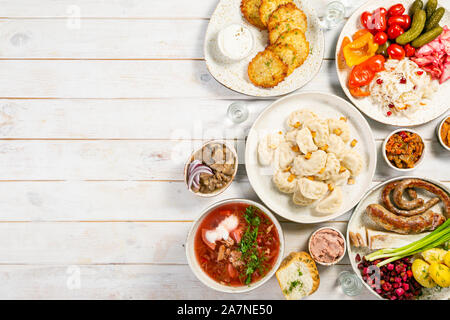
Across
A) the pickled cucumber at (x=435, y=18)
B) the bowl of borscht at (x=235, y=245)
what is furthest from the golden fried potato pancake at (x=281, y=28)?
the bowl of borscht at (x=235, y=245)

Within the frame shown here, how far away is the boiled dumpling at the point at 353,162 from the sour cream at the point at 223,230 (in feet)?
2.45

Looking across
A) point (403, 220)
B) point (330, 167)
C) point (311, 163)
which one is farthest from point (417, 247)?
point (311, 163)

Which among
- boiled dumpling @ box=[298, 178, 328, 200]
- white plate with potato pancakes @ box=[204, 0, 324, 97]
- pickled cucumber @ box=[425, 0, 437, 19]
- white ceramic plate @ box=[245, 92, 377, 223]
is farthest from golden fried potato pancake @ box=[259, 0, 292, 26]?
boiled dumpling @ box=[298, 178, 328, 200]

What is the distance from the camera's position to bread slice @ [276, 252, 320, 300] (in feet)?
7.19

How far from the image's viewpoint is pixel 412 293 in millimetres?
2197

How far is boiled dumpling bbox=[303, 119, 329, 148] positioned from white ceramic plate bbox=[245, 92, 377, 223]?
144 mm

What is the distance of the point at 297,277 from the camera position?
2.21m

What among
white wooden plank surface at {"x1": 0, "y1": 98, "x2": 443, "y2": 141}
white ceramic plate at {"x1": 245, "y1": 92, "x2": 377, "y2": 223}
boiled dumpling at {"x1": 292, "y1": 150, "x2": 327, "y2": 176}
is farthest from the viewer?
white wooden plank surface at {"x1": 0, "y1": 98, "x2": 443, "y2": 141}

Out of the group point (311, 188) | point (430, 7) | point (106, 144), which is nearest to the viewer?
point (311, 188)

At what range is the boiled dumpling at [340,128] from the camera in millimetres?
2189

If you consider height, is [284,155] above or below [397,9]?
below

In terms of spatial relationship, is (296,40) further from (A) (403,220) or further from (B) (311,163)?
(A) (403,220)

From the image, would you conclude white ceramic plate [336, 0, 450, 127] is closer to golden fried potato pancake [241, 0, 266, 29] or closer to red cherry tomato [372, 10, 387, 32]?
red cherry tomato [372, 10, 387, 32]

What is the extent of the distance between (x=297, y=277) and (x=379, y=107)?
1173mm
